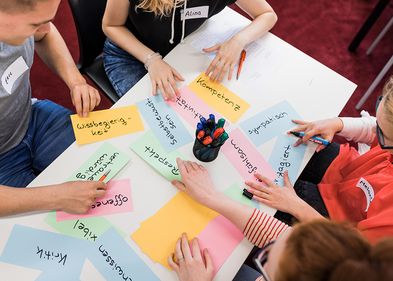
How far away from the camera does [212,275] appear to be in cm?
87

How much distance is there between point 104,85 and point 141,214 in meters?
0.70

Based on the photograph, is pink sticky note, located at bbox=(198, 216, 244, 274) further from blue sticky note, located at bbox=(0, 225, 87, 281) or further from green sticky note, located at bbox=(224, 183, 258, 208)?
blue sticky note, located at bbox=(0, 225, 87, 281)

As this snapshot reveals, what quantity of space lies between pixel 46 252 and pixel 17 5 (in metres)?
0.58

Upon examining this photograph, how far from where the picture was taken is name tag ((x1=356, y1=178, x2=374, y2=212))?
3.52ft

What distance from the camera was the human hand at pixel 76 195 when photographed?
0.89 meters

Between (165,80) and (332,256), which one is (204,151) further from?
(332,256)

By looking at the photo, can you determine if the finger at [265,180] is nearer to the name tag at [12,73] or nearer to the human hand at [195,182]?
the human hand at [195,182]

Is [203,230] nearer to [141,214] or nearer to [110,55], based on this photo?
[141,214]

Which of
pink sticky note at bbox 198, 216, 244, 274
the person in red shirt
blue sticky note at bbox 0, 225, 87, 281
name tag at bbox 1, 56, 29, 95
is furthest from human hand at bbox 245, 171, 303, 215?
name tag at bbox 1, 56, 29, 95

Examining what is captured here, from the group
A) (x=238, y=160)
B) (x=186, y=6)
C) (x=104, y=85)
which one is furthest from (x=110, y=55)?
(x=238, y=160)

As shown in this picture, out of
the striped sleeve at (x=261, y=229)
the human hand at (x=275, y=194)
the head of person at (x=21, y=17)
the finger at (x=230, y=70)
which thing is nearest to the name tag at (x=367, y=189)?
the human hand at (x=275, y=194)

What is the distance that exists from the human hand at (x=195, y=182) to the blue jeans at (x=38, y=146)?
0.47 m

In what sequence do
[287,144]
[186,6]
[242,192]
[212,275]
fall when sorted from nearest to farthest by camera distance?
[212,275] < [242,192] < [287,144] < [186,6]

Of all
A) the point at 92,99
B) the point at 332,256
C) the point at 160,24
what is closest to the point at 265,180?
the point at 332,256
